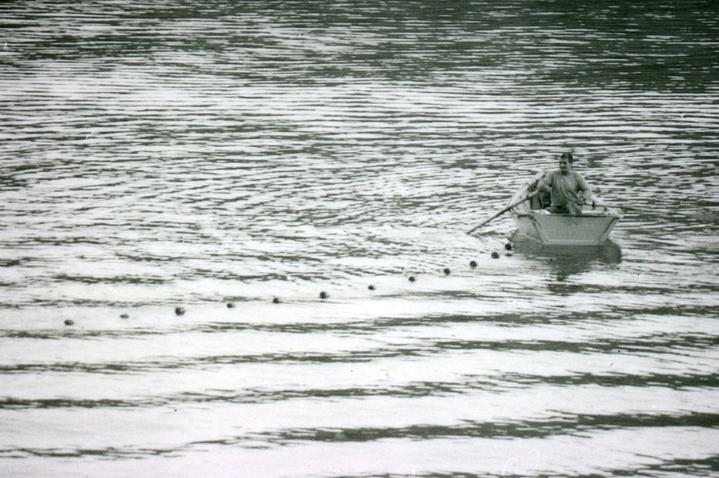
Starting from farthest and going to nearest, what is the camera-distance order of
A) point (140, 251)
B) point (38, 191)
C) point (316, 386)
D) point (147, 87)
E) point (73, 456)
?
point (147, 87) → point (38, 191) → point (140, 251) → point (316, 386) → point (73, 456)

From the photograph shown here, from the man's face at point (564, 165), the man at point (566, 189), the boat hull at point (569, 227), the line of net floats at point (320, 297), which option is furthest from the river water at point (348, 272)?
the man's face at point (564, 165)

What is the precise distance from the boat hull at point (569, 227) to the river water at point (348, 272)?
1.07ft

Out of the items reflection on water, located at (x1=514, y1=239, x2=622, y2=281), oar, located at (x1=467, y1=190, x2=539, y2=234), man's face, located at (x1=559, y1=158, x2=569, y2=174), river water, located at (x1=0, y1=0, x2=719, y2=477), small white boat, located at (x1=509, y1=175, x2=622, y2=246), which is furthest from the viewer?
oar, located at (x1=467, y1=190, x2=539, y2=234)

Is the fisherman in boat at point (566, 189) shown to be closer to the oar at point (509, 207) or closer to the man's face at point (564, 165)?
the man's face at point (564, 165)

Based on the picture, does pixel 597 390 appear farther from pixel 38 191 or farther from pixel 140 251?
pixel 38 191

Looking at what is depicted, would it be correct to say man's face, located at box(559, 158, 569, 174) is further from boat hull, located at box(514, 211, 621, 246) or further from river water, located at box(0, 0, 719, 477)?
river water, located at box(0, 0, 719, 477)

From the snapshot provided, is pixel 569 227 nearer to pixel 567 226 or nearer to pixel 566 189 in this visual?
pixel 567 226

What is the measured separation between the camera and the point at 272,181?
33031mm

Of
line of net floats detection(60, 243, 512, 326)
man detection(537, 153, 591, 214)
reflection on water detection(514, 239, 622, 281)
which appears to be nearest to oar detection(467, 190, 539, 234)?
man detection(537, 153, 591, 214)

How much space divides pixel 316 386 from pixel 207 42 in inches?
1568

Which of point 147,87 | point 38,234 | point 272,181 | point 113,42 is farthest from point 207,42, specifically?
point 38,234

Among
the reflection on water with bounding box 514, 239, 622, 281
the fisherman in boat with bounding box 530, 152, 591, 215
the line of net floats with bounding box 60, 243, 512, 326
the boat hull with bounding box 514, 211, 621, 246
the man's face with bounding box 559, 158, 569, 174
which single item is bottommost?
the reflection on water with bounding box 514, 239, 622, 281

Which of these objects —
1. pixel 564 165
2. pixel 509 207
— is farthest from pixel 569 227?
pixel 509 207

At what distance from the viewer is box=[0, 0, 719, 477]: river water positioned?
56.7 feet
